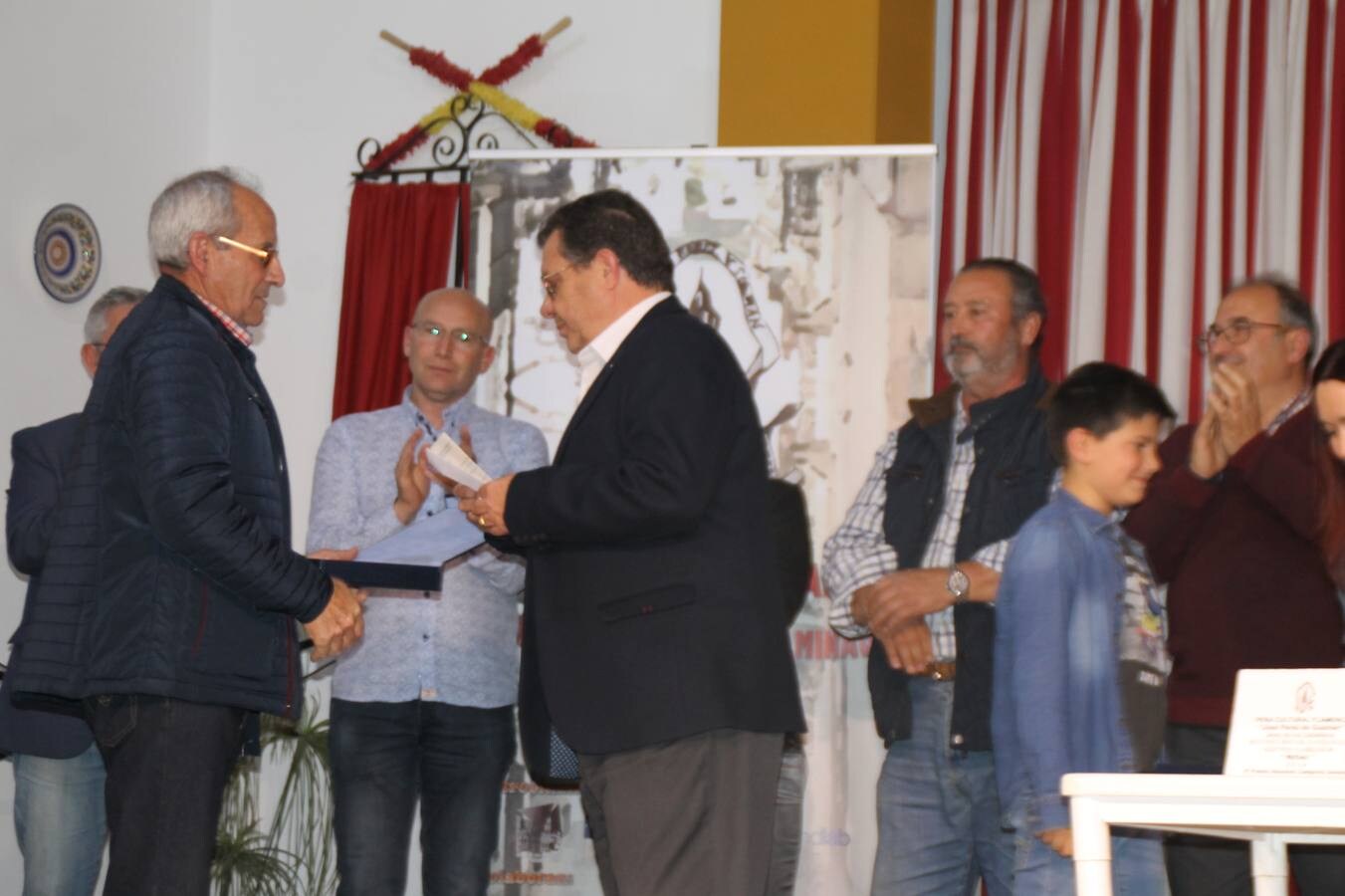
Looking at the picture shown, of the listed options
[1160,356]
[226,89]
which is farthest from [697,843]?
[226,89]

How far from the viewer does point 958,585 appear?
358 cm

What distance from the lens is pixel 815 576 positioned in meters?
4.82

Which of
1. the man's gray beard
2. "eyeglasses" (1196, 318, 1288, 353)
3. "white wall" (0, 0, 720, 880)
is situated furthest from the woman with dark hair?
"white wall" (0, 0, 720, 880)

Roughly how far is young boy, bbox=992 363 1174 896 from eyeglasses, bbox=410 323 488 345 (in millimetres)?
1765

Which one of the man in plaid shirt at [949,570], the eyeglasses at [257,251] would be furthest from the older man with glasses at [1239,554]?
the eyeglasses at [257,251]

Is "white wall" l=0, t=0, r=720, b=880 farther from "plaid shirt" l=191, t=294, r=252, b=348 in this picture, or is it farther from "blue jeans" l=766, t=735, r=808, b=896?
"blue jeans" l=766, t=735, r=808, b=896

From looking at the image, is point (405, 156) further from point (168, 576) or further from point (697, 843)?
point (697, 843)

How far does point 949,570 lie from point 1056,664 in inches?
28.2

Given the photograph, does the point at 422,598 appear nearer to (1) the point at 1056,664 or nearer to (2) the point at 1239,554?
(1) the point at 1056,664

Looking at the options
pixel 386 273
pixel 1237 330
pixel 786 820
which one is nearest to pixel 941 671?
pixel 786 820

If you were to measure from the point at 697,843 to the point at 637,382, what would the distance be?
2.61ft

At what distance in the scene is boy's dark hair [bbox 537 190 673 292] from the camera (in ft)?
9.85

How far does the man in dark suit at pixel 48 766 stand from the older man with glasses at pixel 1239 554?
243cm

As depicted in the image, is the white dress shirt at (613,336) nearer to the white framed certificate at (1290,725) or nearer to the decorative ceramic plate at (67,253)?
the white framed certificate at (1290,725)
